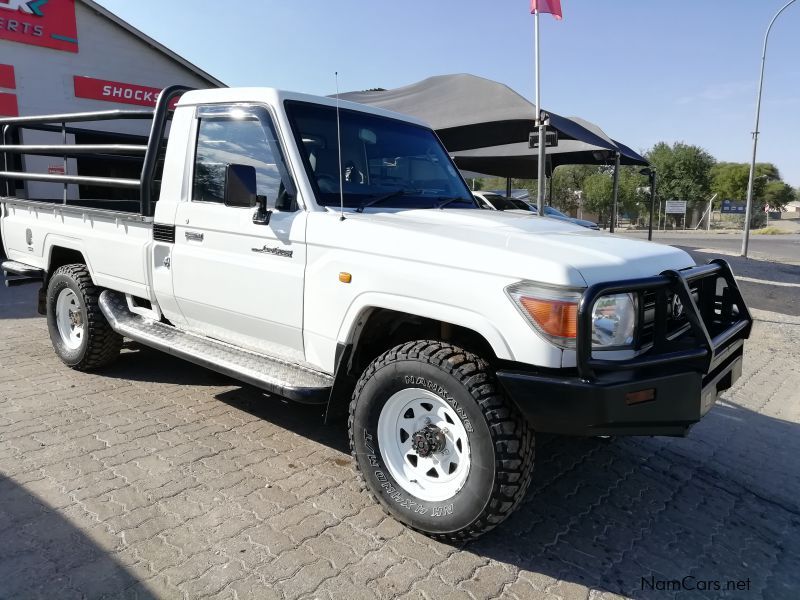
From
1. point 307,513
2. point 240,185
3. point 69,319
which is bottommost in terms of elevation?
point 307,513

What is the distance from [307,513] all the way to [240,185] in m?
1.72

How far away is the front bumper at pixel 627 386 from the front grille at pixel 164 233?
98.0 inches

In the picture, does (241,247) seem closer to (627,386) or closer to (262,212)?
(262,212)

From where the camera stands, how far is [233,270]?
11.0ft

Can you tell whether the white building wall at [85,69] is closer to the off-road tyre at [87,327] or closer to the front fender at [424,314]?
the off-road tyre at [87,327]

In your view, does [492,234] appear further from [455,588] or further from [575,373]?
[455,588]

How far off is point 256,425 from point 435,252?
210 centimetres

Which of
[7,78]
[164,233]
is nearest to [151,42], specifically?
[7,78]

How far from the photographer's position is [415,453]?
273 cm

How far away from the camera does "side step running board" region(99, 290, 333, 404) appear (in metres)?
3.00

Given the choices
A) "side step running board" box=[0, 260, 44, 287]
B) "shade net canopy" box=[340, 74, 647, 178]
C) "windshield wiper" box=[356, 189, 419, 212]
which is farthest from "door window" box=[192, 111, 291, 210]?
"shade net canopy" box=[340, 74, 647, 178]

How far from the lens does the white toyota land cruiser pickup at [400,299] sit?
7.55ft

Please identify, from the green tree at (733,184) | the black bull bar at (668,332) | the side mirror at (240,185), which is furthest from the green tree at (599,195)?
the side mirror at (240,185)

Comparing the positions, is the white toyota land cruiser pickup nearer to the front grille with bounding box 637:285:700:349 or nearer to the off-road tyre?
the front grille with bounding box 637:285:700:349
